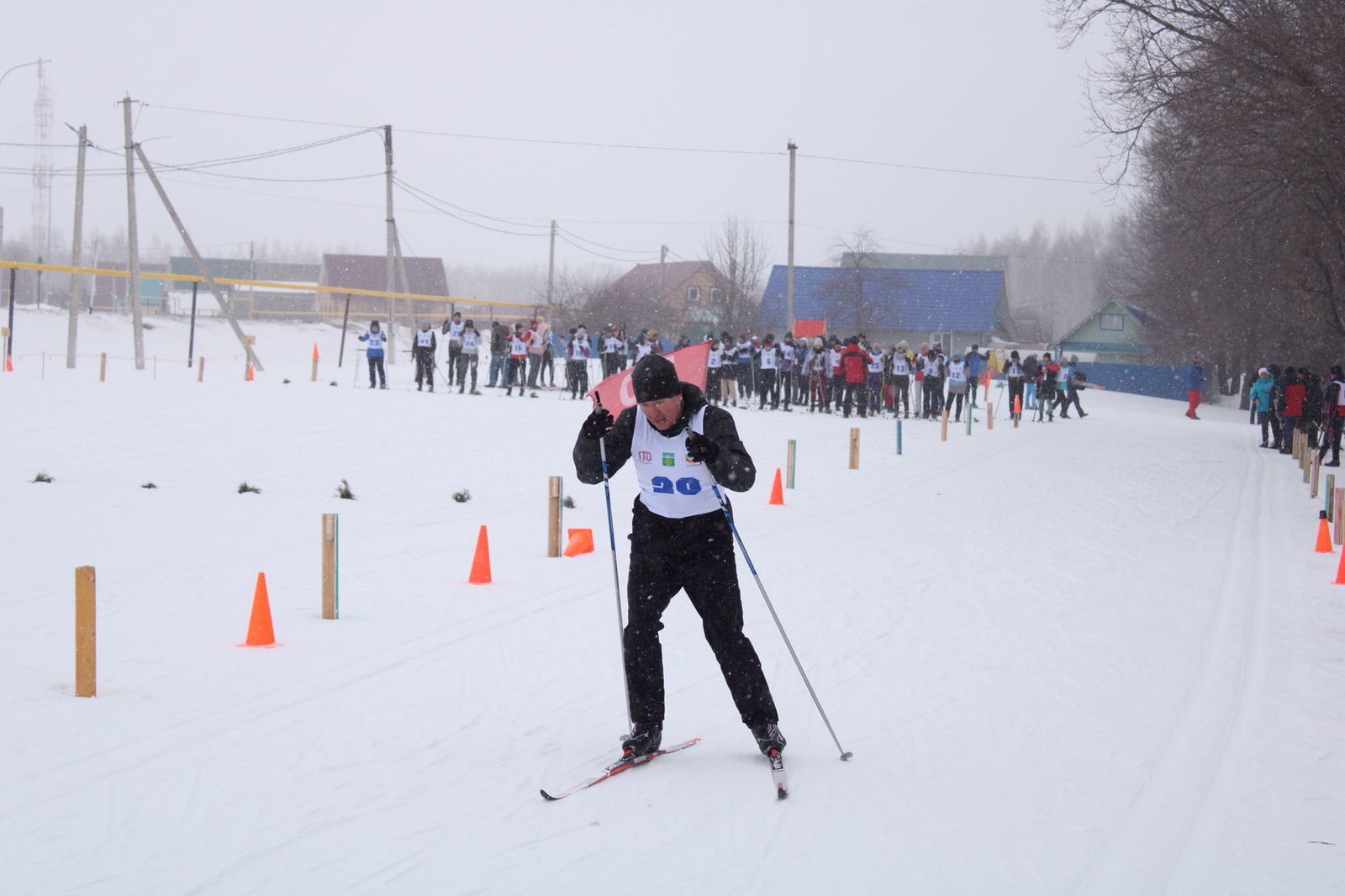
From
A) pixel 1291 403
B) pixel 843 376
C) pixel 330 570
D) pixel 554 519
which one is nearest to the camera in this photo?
pixel 330 570

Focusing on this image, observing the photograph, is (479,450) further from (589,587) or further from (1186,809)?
(1186,809)

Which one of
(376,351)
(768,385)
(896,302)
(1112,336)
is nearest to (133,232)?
(376,351)

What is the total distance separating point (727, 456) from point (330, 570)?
14.8 feet

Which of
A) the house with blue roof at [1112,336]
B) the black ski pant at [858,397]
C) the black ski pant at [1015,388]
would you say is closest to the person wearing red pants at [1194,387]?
the black ski pant at [1015,388]

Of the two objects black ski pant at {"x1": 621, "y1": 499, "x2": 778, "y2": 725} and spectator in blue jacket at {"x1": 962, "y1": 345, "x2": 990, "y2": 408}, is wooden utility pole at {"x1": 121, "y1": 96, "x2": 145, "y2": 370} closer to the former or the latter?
spectator in blue jacket at {"x1": 962, "y1": 345, "x2": 990, "y2": 408}

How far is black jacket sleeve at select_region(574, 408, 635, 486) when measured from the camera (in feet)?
18.2

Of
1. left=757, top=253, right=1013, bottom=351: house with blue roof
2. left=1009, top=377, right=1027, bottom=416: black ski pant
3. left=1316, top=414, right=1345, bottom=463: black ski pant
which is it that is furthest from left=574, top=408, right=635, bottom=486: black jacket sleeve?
left=757, top=253, right=1013, bottom=351: house with blue roof

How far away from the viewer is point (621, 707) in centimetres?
660

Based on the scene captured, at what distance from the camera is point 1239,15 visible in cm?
1634

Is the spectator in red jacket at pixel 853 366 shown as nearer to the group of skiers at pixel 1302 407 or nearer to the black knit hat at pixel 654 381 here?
the group of skiers at pixel 1302 407

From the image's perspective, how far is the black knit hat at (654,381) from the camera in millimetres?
5184

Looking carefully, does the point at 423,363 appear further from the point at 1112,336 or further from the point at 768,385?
the point at 1112,336

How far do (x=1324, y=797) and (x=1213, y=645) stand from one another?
3146mm

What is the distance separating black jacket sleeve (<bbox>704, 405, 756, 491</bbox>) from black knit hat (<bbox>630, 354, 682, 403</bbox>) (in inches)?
8.6
